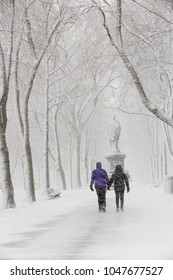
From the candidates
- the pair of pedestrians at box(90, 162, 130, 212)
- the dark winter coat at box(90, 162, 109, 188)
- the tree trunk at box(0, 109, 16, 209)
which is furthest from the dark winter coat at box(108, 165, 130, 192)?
the tree trunk at box(0, 109, 16, 209)

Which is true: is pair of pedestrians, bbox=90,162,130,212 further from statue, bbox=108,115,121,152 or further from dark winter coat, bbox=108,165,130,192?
Answer: statue, bbox=108,115,121,152

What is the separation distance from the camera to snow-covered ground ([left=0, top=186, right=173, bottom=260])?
8875mm

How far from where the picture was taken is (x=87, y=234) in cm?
1158

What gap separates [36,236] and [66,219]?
3.73 m

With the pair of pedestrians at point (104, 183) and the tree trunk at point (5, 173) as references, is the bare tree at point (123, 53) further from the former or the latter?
the tree trunk at point (5, 173)

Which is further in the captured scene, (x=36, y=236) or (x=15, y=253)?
(x=36, y=236)

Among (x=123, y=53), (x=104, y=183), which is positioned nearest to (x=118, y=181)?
(x=104, y=183)

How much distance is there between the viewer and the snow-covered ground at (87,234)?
8875mm

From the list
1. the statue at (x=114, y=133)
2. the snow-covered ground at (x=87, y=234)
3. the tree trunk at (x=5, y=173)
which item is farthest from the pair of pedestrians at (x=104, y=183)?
the statue at (x=114, y=133)

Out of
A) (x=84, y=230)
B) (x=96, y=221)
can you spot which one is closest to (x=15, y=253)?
(x=84, y=230)

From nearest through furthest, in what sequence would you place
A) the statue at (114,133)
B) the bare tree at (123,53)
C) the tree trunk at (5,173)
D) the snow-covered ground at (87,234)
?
1. the snow-covered ground at (87,234)
2. the bare tree at (123,53)
3. the tree trunk at (5,173)
4. the statue at (114,133)

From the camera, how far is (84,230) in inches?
485

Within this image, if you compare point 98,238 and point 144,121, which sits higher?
point 144,121
